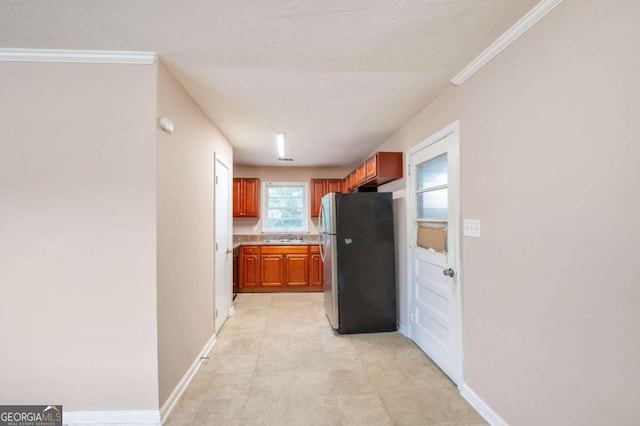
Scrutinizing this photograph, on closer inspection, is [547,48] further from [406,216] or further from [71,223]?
[71,223]

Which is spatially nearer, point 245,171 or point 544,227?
point 544,227

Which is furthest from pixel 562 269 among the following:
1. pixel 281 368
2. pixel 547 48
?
pixel 281 368

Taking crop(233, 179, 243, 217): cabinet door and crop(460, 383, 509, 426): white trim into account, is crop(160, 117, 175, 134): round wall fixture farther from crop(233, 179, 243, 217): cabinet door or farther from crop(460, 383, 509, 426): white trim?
crop(233, 179, 243, 217): cabinet door

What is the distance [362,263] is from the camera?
3.21 m

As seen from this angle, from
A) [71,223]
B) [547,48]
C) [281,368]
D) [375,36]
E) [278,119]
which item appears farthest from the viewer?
[278,119]

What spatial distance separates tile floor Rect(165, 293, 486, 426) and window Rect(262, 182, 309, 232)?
259 centimetres

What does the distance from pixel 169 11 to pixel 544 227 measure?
215 centimetres

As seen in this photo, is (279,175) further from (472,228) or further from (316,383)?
(472,228)

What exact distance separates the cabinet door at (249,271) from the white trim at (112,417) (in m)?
3.19

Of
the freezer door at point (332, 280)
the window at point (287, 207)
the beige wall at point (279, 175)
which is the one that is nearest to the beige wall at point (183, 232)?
the freezer door at point (332, 280)

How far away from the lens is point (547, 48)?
52.6 inches

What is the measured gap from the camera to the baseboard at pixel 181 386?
1815mm

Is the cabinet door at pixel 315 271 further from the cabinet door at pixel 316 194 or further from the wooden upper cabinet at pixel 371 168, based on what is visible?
the wooden upper cabinet at pixel 371 168

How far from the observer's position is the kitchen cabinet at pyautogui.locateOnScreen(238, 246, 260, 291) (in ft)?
16.1
